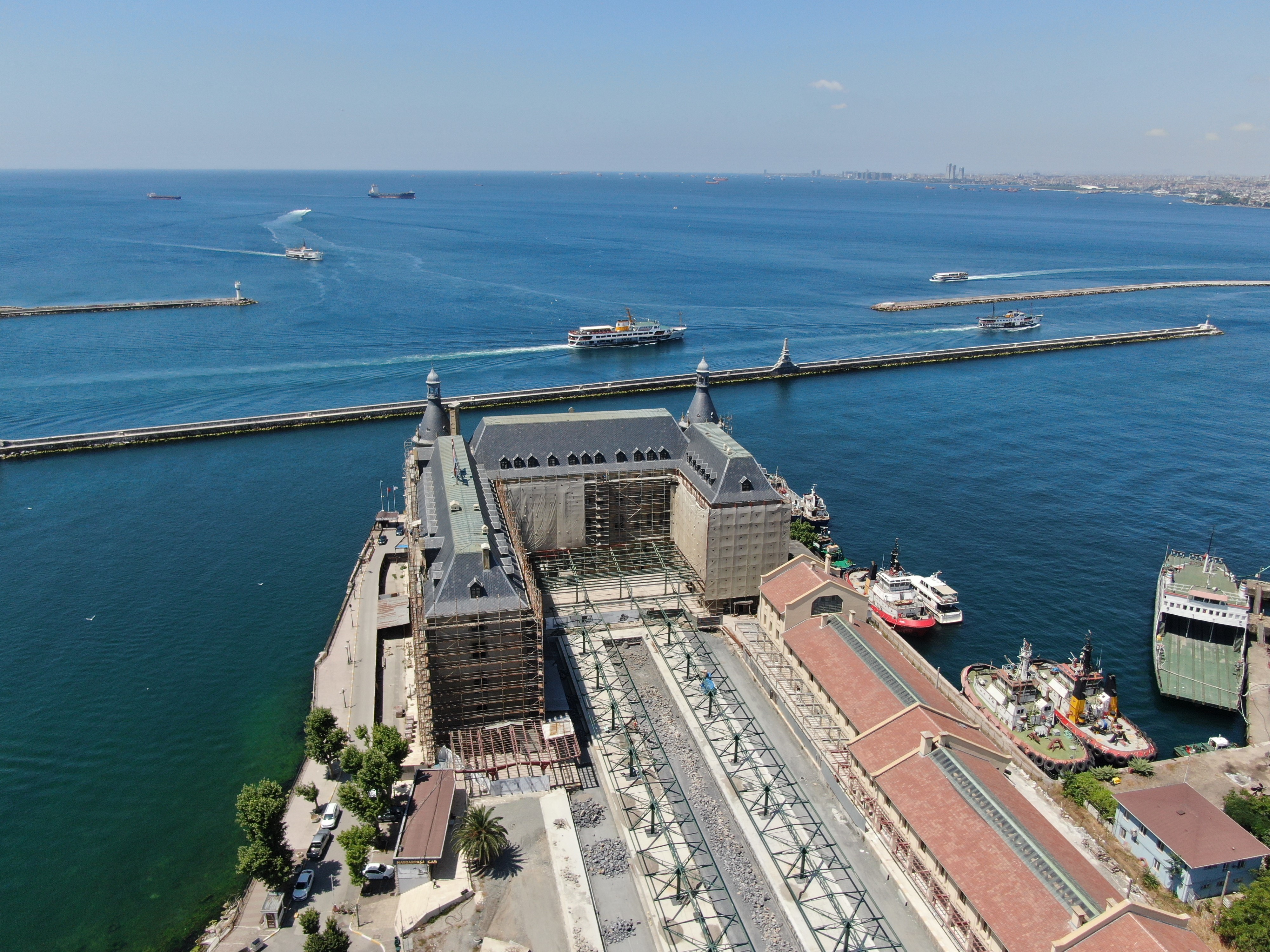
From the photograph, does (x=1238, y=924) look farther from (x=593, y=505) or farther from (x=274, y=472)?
(x=274, y=472)

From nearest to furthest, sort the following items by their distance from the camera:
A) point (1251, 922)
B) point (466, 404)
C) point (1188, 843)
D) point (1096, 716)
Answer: point (1251, 922) → point (1188, 843) → point (1096, 716) → point (466, 404)

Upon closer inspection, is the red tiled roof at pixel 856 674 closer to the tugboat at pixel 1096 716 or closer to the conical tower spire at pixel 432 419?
the tugboat at pixel 1096 716

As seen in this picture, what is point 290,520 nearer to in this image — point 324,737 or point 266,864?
point 324,737

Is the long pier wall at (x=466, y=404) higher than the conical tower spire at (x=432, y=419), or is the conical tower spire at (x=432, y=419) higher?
the conical tower spire at (x=432, y=419)

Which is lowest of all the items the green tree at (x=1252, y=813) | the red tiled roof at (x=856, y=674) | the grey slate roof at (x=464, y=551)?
the green tree at (x=1252, y=813)

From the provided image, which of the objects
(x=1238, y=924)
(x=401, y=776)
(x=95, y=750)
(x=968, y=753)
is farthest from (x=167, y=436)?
(x=1238, y=924)

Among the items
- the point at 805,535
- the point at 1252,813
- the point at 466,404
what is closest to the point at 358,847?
the point at 1252,813

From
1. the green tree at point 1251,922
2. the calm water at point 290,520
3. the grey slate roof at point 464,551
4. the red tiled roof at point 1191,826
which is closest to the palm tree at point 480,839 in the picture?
the grey slate roof at point 464,551
